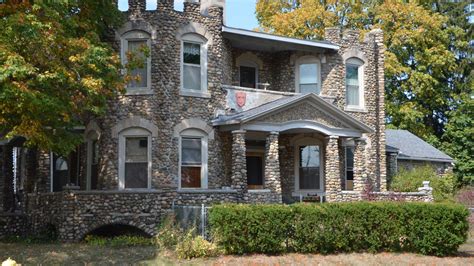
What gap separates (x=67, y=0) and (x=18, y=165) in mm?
11482

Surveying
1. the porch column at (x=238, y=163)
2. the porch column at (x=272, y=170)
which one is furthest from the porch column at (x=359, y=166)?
the porch column at (x=238, y=163)

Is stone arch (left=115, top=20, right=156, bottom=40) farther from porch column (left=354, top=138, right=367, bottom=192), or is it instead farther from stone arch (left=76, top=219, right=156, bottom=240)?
porch column (left=354, top=138, right=367, bottom=192)

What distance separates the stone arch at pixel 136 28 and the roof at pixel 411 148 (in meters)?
15.4

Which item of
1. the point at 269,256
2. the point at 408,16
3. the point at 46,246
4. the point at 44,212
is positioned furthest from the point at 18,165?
the point at 408,16

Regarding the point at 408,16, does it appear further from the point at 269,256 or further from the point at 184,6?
the point at 269,256

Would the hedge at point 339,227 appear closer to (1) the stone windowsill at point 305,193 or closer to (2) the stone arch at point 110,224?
(2) the stone arch at point 110,224

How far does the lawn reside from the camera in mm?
16938

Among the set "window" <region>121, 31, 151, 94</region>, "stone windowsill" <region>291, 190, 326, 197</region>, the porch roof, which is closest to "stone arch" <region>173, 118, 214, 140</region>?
the porch roof

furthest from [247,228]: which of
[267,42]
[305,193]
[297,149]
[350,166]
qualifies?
[350,166]

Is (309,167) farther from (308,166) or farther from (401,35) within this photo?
(401,35)

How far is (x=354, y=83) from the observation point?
95.7 ft

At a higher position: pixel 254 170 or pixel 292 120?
pixel 292 120

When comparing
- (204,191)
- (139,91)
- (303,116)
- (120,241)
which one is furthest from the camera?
(303,116)

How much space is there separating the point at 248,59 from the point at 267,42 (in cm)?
164
